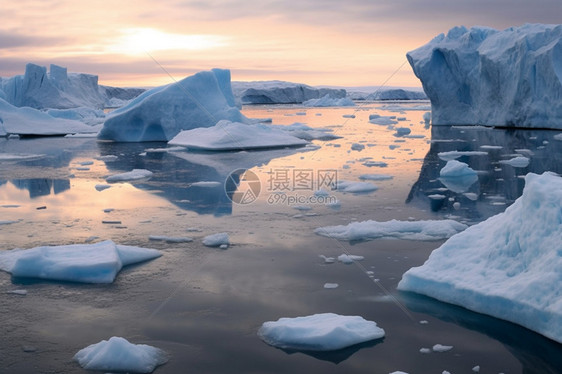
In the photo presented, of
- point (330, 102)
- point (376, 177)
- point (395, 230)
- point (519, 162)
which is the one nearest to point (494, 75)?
point (519, 162)

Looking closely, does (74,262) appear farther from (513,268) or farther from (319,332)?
(513,268)

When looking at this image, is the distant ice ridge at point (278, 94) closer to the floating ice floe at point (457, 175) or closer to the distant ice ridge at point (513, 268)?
the floating ice floe at point (457, 175)

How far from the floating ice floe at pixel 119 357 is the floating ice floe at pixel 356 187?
17.8 ft

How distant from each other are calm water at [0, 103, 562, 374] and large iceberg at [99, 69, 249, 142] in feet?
24.3

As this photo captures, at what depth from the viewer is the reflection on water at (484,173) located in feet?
22.7

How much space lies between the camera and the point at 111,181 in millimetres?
9328

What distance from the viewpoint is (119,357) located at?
2826 mm

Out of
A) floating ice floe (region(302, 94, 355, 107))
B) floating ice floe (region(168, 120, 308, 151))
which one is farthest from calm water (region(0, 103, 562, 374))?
floating ice floe (region(302, 94, 355, 107))

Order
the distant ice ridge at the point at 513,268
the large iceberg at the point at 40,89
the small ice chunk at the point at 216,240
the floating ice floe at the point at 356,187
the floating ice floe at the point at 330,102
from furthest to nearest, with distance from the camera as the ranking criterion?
the floating ice floe at the point at 330,102 < the large iceberg at the point at 40,89 < the floating ice floe at the point at 356,187 < the small ice chunk at the point at 216,240 < the distant ice ridge at the point at 513,268

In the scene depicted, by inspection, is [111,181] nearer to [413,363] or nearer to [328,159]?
[328,159]

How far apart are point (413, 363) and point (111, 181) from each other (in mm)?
7427

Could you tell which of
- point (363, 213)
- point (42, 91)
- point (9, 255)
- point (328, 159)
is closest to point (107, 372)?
point (9, 255)

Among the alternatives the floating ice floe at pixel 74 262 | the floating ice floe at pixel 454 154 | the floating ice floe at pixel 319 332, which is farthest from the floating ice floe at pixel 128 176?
the floating ice floe at pixel 319 332

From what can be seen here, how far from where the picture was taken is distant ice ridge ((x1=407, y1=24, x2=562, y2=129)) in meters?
19.8
